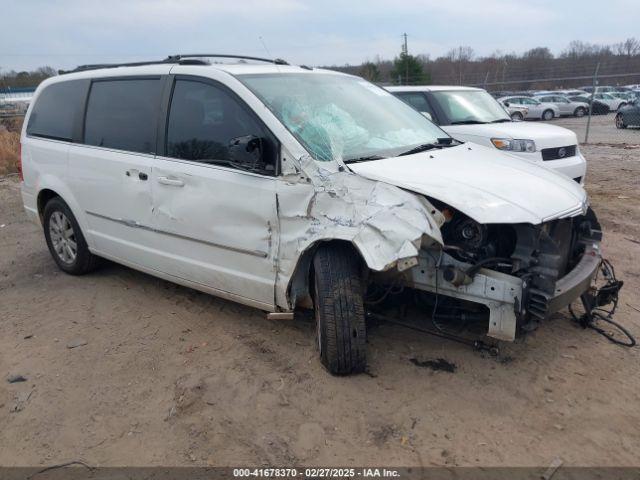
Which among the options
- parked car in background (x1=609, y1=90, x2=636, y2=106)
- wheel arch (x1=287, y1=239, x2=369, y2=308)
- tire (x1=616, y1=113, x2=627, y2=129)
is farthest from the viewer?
parked car in background (x1=609, y1=90, x2=636, y2=106)

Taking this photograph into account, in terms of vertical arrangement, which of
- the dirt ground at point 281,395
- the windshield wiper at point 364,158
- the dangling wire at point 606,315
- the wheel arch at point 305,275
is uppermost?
the windshield wiper at point 364,158

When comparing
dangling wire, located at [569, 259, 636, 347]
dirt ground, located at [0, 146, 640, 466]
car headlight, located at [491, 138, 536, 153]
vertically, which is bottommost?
dirt ground, located at [0, 146, 640, 466]

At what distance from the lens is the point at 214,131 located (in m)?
3.66

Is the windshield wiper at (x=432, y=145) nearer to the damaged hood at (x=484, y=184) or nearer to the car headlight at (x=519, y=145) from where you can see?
the damaged hood at (x=484, y=184)

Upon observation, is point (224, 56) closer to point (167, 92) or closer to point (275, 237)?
point (167, 92)

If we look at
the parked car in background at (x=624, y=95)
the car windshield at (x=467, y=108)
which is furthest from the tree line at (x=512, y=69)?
the car windshield at (x=467, y=108)

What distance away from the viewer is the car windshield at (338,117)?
134 inches

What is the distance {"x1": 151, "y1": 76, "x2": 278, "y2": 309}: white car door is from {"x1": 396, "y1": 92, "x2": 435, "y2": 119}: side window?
4.93 meters

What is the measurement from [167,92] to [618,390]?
11.7 feet

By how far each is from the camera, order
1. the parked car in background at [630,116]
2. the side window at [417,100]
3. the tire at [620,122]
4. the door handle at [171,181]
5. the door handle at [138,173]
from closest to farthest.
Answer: the door handle at [171,181], the door handle at [138,173], the side window at [417,100], the parked car in background at [630,116], the tire at [620,122]

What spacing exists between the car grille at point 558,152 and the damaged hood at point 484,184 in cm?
368

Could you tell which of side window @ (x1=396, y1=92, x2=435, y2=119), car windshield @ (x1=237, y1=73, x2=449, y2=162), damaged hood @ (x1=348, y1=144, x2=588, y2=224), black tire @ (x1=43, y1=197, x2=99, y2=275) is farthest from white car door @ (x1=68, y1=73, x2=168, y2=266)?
side window @ (x1=396, y1=92, x2=435, y2=119)

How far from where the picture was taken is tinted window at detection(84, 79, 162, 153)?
4.05 m

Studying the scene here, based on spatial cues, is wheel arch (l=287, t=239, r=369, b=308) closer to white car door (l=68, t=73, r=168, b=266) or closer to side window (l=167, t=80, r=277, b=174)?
side window (l=167, t=80, r=277, b=174)
